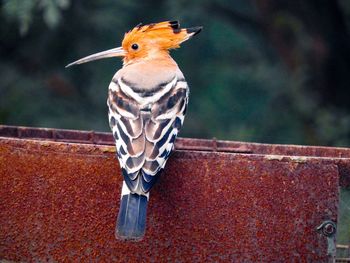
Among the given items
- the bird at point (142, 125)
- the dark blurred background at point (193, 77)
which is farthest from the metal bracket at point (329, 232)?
the dark blurred background at point (193, 77)

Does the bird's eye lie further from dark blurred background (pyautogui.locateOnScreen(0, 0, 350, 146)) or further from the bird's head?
dark blurred background (pyautogui.locateOnScreen(0, 0, 350, 146))

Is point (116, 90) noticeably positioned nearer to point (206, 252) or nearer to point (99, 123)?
point (206, 252)

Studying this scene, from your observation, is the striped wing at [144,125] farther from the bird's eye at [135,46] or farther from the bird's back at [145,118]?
the bird's eye at [135,46]

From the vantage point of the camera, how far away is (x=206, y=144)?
16.1ft

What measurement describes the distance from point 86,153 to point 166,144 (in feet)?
1.12

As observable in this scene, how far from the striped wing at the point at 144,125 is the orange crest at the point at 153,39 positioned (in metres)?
0.87

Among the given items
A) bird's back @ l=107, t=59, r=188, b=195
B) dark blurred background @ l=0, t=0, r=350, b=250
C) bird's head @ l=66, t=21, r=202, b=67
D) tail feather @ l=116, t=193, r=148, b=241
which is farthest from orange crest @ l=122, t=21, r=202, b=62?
dark blurred background @ l=0, t=0, r=350, b=250

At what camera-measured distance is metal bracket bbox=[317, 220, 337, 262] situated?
3.51 metres

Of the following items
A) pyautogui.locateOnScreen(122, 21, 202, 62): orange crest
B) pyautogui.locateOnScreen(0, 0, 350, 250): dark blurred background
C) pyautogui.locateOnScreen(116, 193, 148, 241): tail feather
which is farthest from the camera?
pyautogui.locateOnScreen(0, 0, 350, 250): dark blurred background

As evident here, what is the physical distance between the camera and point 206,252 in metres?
3.53

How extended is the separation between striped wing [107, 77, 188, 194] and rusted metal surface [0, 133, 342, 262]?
0.32ft

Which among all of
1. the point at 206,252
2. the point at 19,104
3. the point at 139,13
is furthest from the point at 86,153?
the point at 139,13

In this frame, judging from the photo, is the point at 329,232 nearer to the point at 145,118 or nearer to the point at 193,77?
the point at 145,118

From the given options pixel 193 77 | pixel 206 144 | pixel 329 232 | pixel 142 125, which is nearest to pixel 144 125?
pixel 142 125
